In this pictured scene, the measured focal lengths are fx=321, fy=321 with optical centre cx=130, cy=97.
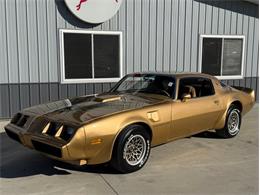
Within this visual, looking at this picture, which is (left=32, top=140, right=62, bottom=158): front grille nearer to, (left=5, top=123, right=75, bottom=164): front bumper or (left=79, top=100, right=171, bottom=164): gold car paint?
(left=5, top=123, right=75, bottom=164): front bumper

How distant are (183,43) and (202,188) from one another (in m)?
6.46

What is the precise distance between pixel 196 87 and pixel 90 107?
2167mm

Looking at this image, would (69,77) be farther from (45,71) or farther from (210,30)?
(210,30)

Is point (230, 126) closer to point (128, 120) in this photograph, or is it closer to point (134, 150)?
point (134, 150)

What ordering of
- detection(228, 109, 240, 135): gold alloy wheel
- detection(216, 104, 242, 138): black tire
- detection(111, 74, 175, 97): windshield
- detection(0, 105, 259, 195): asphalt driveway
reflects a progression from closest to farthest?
detection(0, 105, 259, 195): asphalt driveway
detection(111, 74, 175, 97): windshield
detection(216, 104, 242, 138): black tire
detection(228, 109, 240, 135): gold alloy wheel

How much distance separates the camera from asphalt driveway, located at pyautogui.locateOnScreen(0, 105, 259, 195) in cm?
407

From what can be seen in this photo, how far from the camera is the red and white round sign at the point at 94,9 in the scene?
8258 mm

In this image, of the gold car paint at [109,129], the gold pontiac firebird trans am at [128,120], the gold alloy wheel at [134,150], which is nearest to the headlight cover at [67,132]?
the gold pontiac firebird trans am at [128,120]

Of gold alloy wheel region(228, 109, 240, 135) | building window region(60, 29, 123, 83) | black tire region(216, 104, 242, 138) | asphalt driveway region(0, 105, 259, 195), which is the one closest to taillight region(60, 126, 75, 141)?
asphalt driveway region(0, 105, 259, 195)

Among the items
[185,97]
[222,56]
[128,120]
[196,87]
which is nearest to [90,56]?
[196,87]

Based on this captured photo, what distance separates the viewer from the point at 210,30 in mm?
10219

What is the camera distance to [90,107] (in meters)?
4.72

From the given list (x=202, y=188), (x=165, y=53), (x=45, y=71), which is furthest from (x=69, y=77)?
(x=202, y=188)

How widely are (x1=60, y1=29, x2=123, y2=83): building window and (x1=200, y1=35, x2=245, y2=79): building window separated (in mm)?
2936
